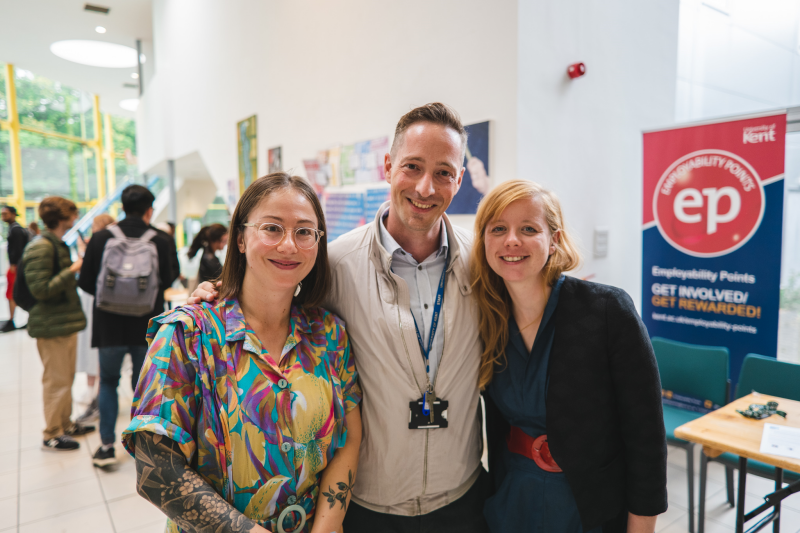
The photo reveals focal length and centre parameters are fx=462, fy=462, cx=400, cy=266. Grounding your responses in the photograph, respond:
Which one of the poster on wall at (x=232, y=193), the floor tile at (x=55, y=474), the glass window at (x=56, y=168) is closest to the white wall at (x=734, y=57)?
the poster on wall at (x=232, y=193)

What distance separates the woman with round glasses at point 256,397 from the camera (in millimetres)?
1061

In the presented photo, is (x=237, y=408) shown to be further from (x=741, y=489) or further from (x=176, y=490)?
(x=741, y=489)

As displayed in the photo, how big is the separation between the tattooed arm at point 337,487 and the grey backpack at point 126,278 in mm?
2428

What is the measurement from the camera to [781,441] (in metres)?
2.01

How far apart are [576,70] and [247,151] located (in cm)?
466

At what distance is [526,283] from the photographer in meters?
1.45

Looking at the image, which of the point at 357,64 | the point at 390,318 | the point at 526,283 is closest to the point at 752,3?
the point at 357,64

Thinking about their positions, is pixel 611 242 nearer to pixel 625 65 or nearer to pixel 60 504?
pixel 625 65

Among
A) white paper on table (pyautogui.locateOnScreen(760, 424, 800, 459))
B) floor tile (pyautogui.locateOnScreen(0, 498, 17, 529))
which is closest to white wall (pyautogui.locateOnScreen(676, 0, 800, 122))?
white paper on table (pyautogui.locateOnScreen(760, 424, 800, 459))

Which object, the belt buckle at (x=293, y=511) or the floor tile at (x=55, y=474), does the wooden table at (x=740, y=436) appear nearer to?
A: the belt buckle at (x=293, y=511)

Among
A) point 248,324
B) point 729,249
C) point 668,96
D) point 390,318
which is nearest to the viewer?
point 248,324

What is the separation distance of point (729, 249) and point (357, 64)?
3.22 meters

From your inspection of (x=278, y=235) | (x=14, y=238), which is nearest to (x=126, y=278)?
(x=278, y=235)

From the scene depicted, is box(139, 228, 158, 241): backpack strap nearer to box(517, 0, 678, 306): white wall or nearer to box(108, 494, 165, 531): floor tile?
box(108, 494, 165, 531): floor tile
